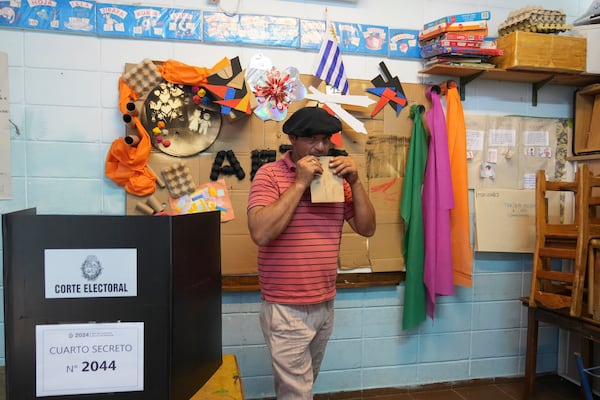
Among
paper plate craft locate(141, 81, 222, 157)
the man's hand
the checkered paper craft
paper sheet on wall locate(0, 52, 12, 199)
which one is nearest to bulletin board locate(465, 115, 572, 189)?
the man's hand

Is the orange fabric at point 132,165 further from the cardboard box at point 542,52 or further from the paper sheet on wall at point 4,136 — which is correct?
the cardboard box at point 542,52

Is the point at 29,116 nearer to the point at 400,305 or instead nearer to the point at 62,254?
the point at 62,254

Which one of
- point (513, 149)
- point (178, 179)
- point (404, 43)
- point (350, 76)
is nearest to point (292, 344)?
point (178, 179)

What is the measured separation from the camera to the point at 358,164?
2.48m

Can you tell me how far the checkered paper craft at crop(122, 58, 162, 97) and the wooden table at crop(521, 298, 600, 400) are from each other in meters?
2.53

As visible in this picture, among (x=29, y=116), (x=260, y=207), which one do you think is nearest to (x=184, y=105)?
(x=29, y=116)

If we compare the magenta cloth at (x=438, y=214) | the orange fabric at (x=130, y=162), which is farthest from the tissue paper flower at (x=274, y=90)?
the magenta cloth at (x=438, y=214)

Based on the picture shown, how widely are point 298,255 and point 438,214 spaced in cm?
125

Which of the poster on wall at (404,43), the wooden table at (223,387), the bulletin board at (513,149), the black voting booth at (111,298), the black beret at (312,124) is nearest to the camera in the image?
the black voting booth at (111,298)

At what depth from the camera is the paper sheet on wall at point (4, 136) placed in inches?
83.0

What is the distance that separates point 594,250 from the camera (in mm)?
2088

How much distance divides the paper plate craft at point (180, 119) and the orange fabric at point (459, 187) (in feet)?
4.67

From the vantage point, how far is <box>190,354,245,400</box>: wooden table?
104 cm

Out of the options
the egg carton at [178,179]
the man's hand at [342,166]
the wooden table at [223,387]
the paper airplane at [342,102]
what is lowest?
the wooden table at [223,387]
